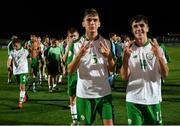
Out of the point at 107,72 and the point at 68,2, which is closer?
the point at 107,72

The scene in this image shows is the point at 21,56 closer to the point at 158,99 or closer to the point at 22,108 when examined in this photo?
the point at 22,108

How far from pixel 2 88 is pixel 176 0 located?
60313 millimetres

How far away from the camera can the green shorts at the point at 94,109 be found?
21.8 ft

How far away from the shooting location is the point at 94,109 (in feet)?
22.0

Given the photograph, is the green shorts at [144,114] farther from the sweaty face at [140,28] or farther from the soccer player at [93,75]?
the sweaty face at [140,28]

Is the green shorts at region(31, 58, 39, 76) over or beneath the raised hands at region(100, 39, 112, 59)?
over

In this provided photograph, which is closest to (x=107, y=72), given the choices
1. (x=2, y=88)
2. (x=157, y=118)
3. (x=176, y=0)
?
(x=157, y=118)

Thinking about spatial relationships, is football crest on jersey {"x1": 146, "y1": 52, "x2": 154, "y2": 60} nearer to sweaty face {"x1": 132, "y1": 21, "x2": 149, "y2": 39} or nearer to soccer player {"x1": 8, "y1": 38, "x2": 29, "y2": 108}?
sweaty face {"x1": 132, "y1": 21, "x2": 149, "y2": 39}

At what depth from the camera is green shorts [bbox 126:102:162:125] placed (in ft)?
20.4

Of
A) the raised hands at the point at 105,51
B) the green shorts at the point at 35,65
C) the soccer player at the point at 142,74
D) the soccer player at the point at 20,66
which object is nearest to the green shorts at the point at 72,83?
the raised hands at the point at 105,51

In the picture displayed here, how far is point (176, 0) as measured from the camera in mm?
74938

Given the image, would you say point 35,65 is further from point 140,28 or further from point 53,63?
point 140,28

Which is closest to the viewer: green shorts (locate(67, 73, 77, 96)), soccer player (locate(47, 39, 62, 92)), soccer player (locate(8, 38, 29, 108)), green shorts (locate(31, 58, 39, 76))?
green shorts (locate(67, 73, 77, 96))

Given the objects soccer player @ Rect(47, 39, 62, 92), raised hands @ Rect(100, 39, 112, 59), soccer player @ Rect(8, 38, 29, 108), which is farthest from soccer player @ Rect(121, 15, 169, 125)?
soccer player @ Rect(47, 39, 62, 92)
